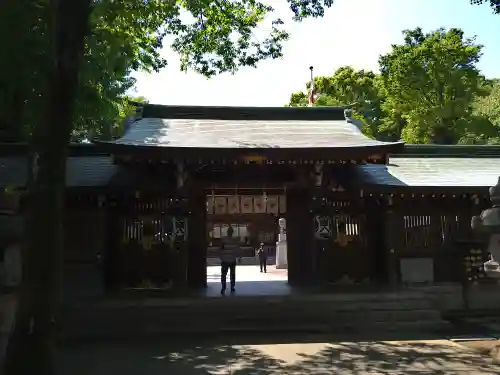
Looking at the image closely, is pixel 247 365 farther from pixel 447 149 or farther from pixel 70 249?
pixel 447 149

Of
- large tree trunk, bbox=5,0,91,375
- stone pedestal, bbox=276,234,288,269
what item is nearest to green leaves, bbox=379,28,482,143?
stone pedestal, bbox=276,234,288,269

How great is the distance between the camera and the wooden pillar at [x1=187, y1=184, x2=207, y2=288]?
13094mm

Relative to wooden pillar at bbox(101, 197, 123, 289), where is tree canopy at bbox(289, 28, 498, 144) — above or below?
above

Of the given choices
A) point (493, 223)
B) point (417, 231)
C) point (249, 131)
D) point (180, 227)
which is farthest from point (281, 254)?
point (493, 223)

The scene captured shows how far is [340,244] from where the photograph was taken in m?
13.2

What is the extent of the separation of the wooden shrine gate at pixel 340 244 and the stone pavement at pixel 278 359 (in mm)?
3940

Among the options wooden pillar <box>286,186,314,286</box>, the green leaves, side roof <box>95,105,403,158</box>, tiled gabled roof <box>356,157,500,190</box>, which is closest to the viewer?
side roof <box>95,105,403,158</box>

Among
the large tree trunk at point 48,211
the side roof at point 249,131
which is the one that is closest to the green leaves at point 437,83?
the side roof at point 249,131

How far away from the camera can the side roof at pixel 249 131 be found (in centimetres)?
1195

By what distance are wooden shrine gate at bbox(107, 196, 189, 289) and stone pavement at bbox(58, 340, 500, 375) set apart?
3253 millimetres

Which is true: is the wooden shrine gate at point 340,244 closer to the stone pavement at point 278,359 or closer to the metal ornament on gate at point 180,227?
the metal ornament on gate at point 180,227

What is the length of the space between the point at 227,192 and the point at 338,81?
26456 mm

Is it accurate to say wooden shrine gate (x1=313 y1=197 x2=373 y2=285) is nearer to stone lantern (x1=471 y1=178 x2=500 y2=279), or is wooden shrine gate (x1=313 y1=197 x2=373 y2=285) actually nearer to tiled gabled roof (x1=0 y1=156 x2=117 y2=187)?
stone lantern (x1=471 y1=178 x2=500 y2=279)

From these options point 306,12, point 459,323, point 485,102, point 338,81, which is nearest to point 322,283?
point 459,323
